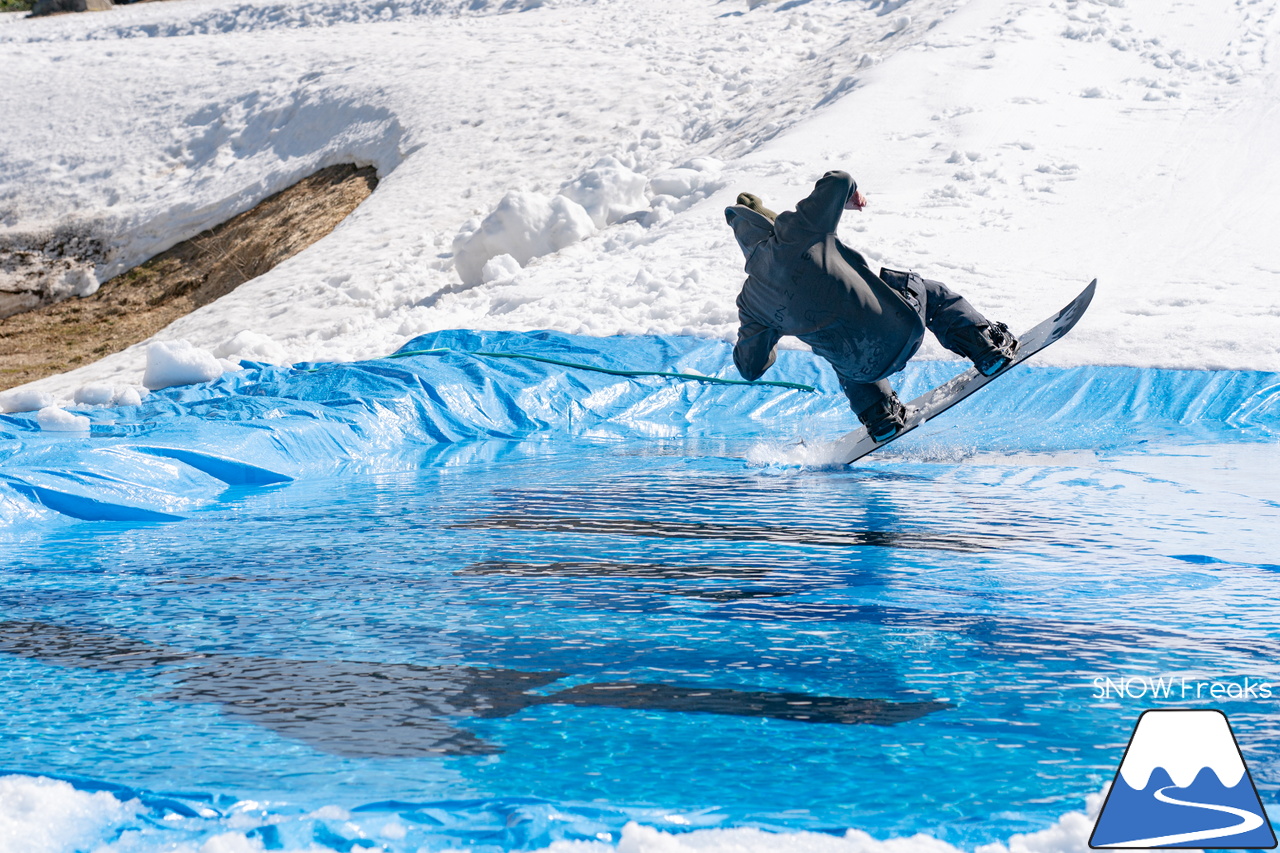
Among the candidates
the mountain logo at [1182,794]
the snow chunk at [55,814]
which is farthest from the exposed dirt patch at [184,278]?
the mountain logo at [1182,794]

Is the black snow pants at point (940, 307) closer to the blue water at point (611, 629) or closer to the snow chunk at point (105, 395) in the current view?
the blue water at point (611, 629)

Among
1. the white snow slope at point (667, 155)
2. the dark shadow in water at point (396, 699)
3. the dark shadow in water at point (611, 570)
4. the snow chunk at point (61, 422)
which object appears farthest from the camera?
the white snow slope at point (667, 155)

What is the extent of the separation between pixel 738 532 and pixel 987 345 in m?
1.69

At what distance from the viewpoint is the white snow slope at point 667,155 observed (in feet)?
31.5

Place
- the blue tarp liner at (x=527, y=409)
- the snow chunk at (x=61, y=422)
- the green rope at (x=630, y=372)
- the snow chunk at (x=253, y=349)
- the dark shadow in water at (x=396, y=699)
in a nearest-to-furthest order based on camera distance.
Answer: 1. the dark shadow in water at (x=396, y=699)
2. the blue tarp liner at (x=527, y=409)
3. the snow chunk at (x=61, y=422)
4. the green rope at (x=630, y=372)
5. the snow chunk at (x=253, y=349)

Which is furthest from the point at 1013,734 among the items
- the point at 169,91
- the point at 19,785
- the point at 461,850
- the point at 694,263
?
the point at 169,91

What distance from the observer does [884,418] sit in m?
5.45

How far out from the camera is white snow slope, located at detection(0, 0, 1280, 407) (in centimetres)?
961

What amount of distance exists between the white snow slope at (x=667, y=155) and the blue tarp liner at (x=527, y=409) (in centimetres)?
51

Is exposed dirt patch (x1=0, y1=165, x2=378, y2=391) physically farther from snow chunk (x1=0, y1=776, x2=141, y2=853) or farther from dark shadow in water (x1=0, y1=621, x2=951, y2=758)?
snow chunk (x1=0, y1=776, x2=141, y2=853)

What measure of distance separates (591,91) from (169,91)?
7.12m

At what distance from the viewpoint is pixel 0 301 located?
1564cm

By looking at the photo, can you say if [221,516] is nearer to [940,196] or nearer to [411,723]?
[411,723]

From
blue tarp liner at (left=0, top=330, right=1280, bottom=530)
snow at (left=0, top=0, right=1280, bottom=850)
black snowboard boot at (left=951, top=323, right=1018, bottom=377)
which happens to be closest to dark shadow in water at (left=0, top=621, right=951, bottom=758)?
blue tarp liner at (left=0, top=330, right=1280, bottom=530)
